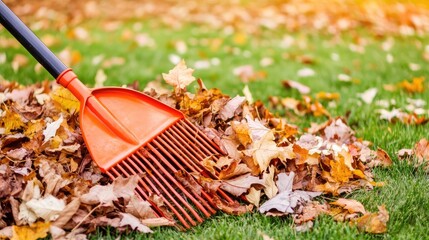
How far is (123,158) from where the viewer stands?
6.41ft

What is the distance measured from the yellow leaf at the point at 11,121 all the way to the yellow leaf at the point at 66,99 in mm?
213

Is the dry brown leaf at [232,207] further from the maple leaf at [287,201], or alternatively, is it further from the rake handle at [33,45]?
the rake handle at [33,45]

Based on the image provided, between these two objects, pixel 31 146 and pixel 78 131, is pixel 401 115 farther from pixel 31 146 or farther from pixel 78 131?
pixel 31 146

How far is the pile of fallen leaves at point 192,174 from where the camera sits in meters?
1.72

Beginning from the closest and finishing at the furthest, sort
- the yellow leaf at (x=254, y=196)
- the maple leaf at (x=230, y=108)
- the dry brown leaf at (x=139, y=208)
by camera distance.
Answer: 1. the dry brown leaf at (x=139, y=208)
2. the yellow leaf at (x=254, y=196)
3. the maple leaf at (x=230, y=108)

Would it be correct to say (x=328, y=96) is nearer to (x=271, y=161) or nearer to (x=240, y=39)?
(x=271, y=161)

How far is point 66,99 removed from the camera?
2328 mm

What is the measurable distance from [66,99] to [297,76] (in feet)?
6.64

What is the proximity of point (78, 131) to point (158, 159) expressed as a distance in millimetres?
425

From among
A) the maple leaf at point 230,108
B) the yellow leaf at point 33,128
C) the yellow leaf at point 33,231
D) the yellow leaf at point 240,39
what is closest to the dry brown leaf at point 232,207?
the maple leaf at point 230,108

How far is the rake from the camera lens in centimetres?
188

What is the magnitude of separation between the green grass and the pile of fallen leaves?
0.21 feet

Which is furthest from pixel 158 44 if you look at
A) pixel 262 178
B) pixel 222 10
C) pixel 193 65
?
pixel 262 178

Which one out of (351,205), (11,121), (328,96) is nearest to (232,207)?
(351,205)
